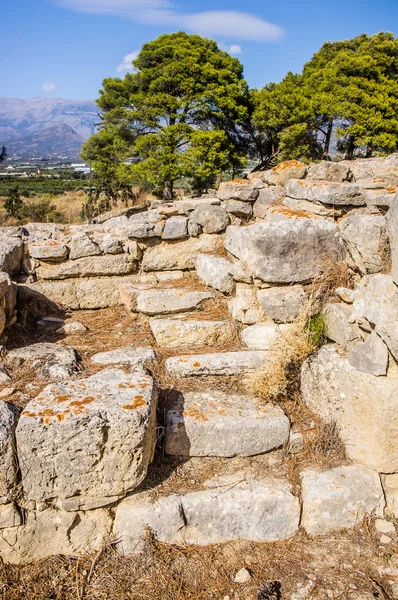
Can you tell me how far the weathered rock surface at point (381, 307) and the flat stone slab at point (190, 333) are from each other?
4.26ft

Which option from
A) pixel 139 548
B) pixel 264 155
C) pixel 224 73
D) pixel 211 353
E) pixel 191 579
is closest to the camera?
pixel 191 579

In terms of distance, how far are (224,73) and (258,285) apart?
1699 cm

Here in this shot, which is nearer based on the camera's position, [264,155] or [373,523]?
[373,523]

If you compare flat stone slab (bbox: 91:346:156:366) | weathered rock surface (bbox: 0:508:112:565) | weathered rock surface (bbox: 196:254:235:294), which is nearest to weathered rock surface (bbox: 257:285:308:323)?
weathered rock surface (bbox: 196:254:235:294)

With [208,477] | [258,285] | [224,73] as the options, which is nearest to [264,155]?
[224,73]

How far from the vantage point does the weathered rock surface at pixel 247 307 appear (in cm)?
377

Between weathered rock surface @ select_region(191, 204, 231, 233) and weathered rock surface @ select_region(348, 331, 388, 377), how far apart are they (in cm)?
245

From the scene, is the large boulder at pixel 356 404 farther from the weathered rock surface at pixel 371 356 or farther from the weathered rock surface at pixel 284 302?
the weathered rock surface at pixel 284 302

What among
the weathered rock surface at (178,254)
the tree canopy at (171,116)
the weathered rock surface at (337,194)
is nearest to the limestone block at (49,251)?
the weathered rock surface at (178,254)

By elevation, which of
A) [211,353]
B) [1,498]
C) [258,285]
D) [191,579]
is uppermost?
[258,285]

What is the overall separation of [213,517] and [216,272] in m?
2.40

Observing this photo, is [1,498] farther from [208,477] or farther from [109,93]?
[109,93]

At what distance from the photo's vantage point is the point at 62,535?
2.51 metres

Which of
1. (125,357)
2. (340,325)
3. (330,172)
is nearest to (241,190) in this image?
(330,172)
